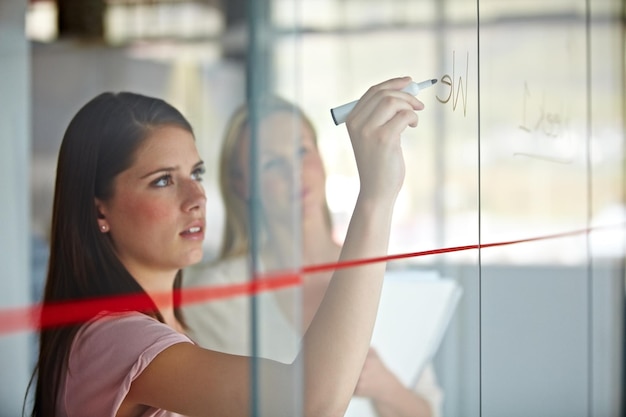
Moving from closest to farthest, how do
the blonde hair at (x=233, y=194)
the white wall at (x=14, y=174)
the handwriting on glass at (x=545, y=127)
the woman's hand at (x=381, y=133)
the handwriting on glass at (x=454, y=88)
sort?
1. the white wall at (x=14, y=174)
2. the blonde hair at (x=233, y=194)
3. the woman's hand at (x=381, y=133)
4. the handwriting on glass at (x=454, y=88)
5. the handwriting on glass at (x=545, y=127)

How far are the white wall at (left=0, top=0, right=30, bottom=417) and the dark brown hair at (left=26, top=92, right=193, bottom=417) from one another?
29mm

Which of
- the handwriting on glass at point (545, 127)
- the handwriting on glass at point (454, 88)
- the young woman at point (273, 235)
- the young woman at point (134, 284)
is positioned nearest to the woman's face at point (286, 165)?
the young woman at point (273, 235)

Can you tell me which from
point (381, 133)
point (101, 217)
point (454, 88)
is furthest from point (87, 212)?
point (454, 88)

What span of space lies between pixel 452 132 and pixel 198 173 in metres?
0.65

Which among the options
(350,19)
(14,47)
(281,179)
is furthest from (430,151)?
(14,47)

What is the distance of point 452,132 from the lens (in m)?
1.44

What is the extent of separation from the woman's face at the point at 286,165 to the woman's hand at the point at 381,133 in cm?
5

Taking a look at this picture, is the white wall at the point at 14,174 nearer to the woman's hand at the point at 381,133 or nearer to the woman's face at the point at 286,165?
the woman's face at the point at 286,165

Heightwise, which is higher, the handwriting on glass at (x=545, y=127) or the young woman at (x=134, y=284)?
the handwriting on glass at (x=545, y=127)

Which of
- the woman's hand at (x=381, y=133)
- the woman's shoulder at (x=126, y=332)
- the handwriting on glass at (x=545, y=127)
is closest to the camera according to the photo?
the woman's shoulder at (x=126, y=332)

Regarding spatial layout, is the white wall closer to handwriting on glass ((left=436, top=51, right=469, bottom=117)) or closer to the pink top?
the pink top

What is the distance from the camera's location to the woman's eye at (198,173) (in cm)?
87

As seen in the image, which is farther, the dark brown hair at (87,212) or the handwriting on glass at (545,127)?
the handwriting on glass at (545,127)

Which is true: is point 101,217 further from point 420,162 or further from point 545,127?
point 545,127
